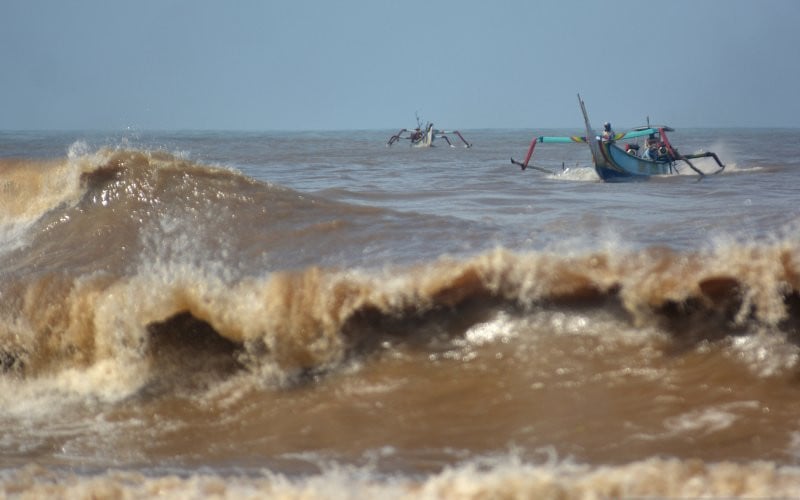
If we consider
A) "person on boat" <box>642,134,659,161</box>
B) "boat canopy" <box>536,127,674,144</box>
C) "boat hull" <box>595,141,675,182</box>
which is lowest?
"boat hull" <box>595,141,675,182</box>

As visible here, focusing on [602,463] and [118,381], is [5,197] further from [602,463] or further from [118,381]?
[602,463]

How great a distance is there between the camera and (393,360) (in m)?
5.04

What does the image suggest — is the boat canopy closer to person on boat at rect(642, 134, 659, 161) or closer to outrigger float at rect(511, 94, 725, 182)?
outrigger float at rect(511, 94, 725, 182)

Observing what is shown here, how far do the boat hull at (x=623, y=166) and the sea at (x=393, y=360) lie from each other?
9.74 metres

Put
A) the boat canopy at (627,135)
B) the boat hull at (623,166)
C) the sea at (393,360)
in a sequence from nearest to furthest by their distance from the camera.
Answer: the sea at (393,360)
the boat hull at (623,166)
the boat canopy at (627,135)

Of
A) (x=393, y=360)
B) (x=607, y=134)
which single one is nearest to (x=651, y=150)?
(x=607, y=134)

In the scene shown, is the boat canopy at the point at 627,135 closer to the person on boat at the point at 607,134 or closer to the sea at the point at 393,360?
the person on boat at the point at 607,134

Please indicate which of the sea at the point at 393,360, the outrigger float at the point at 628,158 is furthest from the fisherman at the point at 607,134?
the sea at the point at 393,360

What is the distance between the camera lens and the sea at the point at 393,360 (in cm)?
371

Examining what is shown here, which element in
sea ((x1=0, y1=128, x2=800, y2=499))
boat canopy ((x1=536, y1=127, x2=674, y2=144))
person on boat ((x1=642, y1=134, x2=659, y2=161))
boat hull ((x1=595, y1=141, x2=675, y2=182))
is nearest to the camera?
sea ((x1=0, y1=128, x2=800, y2=499))

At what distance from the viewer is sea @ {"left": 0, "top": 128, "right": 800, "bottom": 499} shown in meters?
3.71

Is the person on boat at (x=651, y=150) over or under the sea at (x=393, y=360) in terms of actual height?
over

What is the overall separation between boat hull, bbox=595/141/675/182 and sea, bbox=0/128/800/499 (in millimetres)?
9736

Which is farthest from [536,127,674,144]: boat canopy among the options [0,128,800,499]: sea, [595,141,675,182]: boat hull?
[0,128,800,499]: sea
